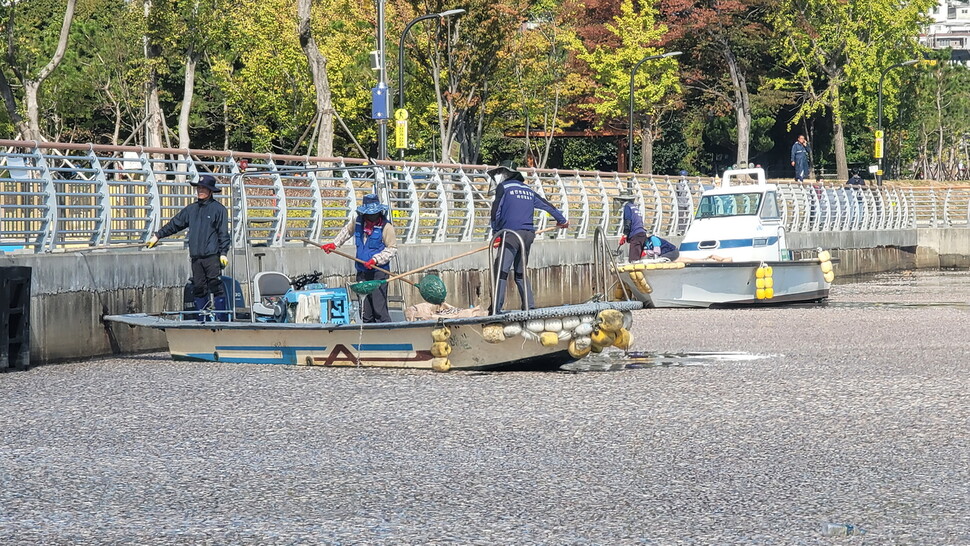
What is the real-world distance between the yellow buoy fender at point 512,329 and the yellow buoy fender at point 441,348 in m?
0.63

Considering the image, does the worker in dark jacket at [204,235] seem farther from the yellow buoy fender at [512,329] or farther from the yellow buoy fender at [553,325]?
the yellow buoy fender at [553,325]

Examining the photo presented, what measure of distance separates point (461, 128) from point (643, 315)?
92.3 feet

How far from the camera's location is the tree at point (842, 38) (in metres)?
64.8

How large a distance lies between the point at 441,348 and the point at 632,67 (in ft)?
160

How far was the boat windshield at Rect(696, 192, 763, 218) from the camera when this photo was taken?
27.6 metres

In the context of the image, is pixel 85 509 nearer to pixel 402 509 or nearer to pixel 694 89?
pixel 402 509

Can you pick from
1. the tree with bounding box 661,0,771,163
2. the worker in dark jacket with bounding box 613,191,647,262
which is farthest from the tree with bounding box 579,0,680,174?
the worker in dark jacket with bounding box 613,191,647,262

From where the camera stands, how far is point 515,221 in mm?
15562

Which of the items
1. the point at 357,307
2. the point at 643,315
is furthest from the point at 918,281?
the point at 357,307

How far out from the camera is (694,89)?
70.6m

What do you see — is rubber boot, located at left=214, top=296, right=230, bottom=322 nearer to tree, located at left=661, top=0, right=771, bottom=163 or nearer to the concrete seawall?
the concrete seawall

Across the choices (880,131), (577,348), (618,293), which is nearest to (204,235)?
(577,348)

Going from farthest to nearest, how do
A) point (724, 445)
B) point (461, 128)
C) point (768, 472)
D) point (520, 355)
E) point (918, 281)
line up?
point (461, 128) < point (918, 281) < point (520, 355) < point (724, 445) < point (768, 472)

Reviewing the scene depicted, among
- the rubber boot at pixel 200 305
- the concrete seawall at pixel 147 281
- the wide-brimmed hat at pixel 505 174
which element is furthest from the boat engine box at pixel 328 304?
the wide-brimmed hat at pixel 505 174
